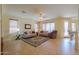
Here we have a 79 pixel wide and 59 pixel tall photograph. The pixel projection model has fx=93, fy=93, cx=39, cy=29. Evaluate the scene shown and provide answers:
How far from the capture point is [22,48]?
5.92 feet

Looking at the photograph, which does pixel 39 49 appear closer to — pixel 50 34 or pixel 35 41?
pixel 35 41

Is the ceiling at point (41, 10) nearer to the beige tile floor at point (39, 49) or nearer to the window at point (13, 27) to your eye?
the window at point (13, 27)

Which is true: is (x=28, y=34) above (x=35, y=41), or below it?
above

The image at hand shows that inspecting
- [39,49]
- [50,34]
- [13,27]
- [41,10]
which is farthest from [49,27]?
[13,27]

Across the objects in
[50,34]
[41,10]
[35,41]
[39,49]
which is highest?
[41,10]

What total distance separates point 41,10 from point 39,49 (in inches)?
29.8

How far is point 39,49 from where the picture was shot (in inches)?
70.4

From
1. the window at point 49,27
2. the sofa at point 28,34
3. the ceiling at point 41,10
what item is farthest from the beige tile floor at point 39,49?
the ceiling at point 41,10

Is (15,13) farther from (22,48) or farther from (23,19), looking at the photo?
(22,48)

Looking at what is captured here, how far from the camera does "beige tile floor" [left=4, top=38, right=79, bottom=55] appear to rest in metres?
1.79
